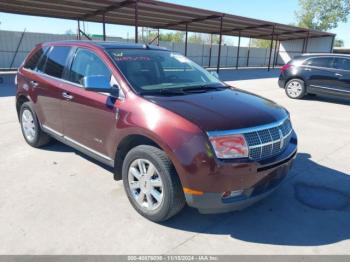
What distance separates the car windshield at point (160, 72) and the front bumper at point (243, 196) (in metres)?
1.24

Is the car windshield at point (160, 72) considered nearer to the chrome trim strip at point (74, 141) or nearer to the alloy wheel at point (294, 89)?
the chrome trim strip at point (74, 141)

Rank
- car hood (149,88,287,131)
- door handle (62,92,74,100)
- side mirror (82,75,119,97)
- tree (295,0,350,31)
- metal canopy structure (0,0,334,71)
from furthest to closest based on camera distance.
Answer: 1. tree (295,0,350,31)
2. metal canopy structure (0,0,334,71)
3. door handle (62,92,74,100)
4. side mirror (82,75,119,97)
5. car hood (149,88,287,131)

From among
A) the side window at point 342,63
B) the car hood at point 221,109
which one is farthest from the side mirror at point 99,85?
the side window at point 342,63

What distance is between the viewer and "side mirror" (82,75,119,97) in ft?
10.4

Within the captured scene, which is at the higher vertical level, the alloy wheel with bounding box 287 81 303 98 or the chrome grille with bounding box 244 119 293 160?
the chrome grille with bounding box 244 119 293 160

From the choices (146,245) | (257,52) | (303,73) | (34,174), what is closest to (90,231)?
(146,245)

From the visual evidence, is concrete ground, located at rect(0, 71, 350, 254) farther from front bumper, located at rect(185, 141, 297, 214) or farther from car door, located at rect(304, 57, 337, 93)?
car door, located at rect(304, 57, 337, 93)

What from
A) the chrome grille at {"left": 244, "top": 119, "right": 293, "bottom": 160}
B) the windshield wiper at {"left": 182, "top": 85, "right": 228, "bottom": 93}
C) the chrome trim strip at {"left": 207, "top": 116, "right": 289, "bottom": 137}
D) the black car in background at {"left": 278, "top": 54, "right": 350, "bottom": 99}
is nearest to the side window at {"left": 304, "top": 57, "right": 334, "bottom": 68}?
the black car in background at {"left": 278, "top": 54, "right": 350, "bottom": 99}

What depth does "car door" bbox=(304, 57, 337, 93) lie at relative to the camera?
10117 millimetres

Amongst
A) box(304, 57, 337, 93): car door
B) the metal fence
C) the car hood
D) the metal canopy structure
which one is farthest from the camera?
the metal fence

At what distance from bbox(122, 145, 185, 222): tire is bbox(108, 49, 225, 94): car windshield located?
73 centimetres

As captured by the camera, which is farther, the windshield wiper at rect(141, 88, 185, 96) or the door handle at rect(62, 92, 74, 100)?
the door handle at rect(62, 92, 74, 100)

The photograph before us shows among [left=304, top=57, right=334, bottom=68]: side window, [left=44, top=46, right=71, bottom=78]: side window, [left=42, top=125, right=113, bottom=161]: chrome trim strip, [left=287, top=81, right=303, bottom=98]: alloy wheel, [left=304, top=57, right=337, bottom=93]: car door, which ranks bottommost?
[left=287, top=81, right=303, bottom=98]: alloy wheel

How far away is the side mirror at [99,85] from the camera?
3.16 meters
